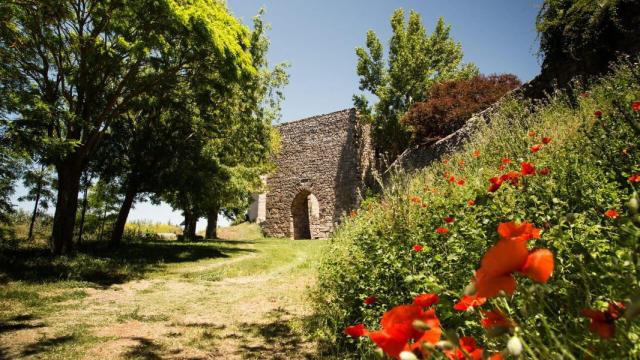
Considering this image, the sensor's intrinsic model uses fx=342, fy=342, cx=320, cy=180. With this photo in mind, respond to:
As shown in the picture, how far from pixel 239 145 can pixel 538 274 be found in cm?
1246

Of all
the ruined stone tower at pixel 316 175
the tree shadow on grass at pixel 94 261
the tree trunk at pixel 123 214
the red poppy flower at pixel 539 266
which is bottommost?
the tree shadow on grass at pixel 94 261

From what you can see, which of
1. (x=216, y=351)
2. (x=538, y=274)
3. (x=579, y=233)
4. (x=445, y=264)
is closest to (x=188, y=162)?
(x=216, y=351)

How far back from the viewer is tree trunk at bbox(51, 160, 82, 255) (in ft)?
28.2

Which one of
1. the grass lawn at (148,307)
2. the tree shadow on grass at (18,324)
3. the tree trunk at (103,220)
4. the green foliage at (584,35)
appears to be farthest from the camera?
the tree trunk at (103,220)

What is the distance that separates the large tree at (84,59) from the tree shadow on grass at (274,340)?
19.6ft

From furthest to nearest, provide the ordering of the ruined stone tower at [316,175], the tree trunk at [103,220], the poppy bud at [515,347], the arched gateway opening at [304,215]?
1. the arched gateway opening at [304,215]
2. the ruined stone tower at [316,175]
3. the tree trunk at [103,220]
4. the poppy bud at [515,347]

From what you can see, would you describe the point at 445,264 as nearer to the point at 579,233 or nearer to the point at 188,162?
the point at 579,233

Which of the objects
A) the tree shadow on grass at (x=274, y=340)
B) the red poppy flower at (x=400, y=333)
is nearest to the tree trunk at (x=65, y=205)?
the tree shadow on grass at (x=274, y=340)

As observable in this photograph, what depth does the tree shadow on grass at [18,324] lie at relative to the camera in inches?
165

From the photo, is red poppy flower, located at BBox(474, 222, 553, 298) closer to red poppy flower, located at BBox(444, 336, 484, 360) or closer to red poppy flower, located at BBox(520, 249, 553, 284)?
red poppy flower, located at BBox(520, 249, 553, 284)

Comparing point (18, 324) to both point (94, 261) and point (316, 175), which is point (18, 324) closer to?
point (94, 261)

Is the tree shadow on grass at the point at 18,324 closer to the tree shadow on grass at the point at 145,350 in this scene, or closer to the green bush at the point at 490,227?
the tree shadow on grass at the point at 145,350

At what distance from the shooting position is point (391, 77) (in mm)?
20094

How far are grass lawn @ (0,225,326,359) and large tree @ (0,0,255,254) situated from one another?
2.14 m
